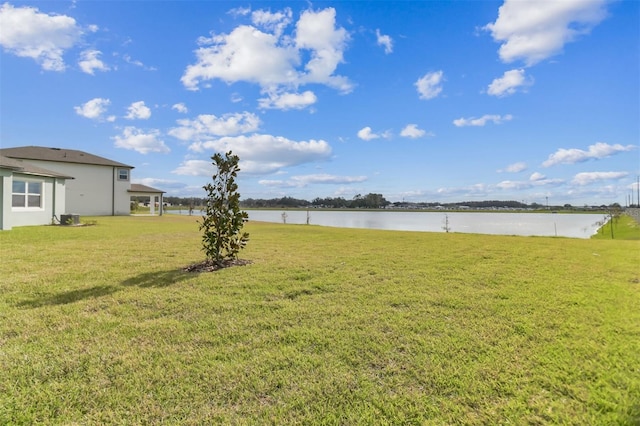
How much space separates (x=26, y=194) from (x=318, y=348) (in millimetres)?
18084

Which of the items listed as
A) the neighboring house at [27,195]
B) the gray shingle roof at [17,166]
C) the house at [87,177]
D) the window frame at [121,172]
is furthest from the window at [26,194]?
the window frame at [121,172]

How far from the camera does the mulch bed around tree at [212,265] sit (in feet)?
19.4

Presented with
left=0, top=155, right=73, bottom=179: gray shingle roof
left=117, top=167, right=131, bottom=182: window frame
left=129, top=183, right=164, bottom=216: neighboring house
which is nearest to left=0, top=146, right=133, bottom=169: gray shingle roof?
left=117, top=167, right=131, bottom=182: window frame

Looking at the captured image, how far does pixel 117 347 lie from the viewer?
9.51 ft

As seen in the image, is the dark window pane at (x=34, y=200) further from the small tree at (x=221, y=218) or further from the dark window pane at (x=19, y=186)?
the small tree at (x=221, y=218)

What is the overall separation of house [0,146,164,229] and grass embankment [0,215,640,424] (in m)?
24.7

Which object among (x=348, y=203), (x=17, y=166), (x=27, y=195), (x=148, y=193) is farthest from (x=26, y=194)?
(x=348, y=203)

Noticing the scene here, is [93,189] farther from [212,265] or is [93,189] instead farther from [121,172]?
[212,265]

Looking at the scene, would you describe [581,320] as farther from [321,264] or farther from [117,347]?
[117,347]

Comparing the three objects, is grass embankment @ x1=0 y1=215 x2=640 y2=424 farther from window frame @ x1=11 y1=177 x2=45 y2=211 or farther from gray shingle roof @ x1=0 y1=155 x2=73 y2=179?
window frame @ x1=11 y1=177 x2=45 y2=211

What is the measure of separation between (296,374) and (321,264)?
13.0 feet

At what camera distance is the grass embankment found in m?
2.13

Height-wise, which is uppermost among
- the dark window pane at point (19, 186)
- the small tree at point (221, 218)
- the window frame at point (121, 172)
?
the window frame at point (121, 172)

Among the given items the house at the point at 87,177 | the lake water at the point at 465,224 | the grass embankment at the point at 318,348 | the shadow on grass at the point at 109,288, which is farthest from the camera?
the house at the point at 87,177
